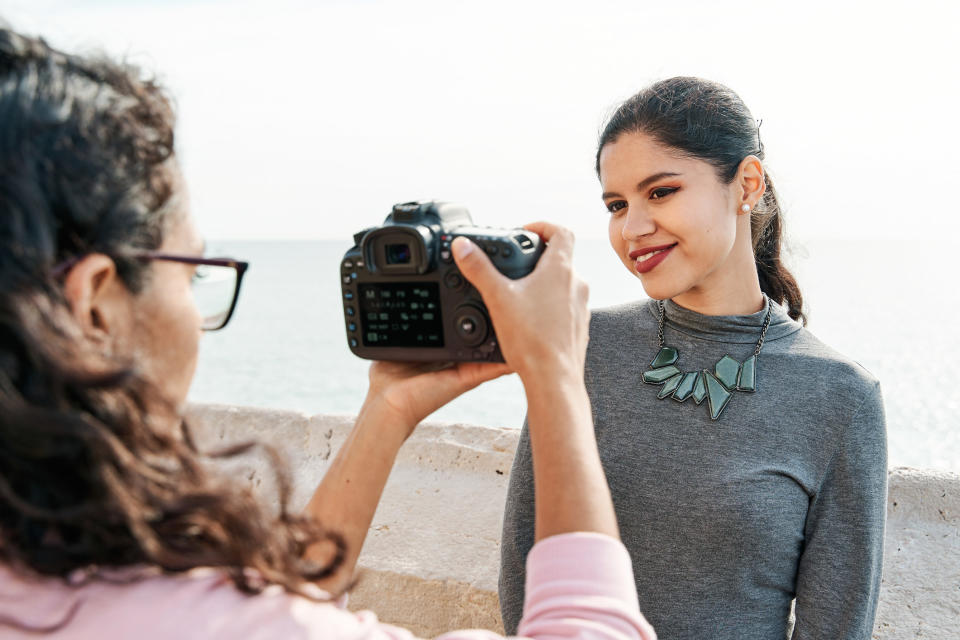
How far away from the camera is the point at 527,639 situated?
2.04 ft

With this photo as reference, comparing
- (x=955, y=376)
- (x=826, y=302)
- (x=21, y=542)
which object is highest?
(x=21, y=542)

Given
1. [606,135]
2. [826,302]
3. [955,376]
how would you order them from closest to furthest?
[606,135]
[955,376]
[826,302]

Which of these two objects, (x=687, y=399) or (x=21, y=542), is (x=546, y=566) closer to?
(x=21, y=542)

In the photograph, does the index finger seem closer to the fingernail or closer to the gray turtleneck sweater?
the fingernail

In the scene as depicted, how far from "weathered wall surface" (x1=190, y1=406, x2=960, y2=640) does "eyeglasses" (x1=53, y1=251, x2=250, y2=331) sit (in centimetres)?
59

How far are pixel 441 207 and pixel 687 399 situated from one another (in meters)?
0.56

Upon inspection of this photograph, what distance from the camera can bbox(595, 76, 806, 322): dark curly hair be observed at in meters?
1.30

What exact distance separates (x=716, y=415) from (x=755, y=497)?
143 millimetres

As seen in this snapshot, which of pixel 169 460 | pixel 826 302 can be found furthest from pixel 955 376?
pixel 169 460

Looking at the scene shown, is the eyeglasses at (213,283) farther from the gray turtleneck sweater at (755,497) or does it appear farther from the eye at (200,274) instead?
the gray turtleneck sweater at (755,497)

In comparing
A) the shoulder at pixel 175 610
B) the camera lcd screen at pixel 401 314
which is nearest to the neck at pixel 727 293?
the camera lcd screen at pixel 401 314

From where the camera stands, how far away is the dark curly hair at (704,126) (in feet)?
4.25

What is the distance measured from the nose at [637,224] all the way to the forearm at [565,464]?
62cm

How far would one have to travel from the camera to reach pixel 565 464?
694mm
